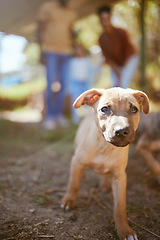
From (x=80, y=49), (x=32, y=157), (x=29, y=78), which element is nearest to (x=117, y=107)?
(x=32, y=157)

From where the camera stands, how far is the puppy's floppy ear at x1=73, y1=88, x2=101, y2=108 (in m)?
2.44

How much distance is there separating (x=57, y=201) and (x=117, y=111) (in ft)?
4.70

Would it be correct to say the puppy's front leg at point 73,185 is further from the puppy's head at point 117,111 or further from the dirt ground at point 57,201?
the puppy's head at point 117,111

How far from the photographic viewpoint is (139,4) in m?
5.67

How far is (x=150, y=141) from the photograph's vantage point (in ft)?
12.5

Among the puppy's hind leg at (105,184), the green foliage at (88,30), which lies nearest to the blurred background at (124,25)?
the green foliage at (88,30)

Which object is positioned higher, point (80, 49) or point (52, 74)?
point (80, 49)

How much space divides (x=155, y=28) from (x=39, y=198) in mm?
4992

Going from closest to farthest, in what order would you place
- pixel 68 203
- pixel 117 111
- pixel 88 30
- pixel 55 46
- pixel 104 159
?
1. pixel 117 111
2. pixel 104 159
3. pixel 68 203
4. pixel 55 46
5. pixel 88 30

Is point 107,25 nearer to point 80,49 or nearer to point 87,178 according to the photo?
point 80,49

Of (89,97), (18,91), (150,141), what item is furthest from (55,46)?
(18,91)

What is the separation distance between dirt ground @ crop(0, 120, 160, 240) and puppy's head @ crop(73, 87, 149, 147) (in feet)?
3.11

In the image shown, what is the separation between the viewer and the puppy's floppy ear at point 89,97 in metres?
2.44

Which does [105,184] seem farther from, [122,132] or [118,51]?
[118,51]
